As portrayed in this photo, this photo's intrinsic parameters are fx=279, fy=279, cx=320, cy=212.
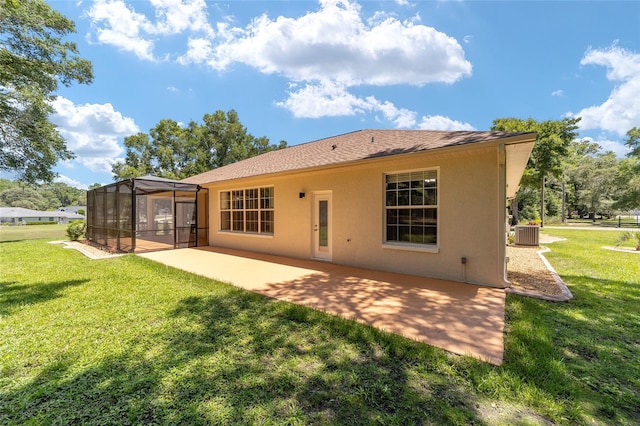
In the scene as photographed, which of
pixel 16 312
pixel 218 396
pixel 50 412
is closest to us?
pixel 50 412

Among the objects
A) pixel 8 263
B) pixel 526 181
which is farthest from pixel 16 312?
pixel 526 181

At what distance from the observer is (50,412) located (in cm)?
245

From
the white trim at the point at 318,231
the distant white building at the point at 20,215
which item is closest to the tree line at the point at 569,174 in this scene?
the white trim at the point at 318,231

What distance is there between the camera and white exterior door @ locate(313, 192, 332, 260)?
30.9 feet

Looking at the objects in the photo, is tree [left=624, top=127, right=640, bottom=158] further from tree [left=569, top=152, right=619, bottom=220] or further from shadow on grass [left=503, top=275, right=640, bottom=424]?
shadow on grass [left=503, top=275, right=640, bottom=424]

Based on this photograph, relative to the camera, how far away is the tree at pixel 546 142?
72.4 feet

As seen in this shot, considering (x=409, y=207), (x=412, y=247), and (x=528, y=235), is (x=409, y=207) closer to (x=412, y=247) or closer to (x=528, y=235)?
(x=412, y=247)

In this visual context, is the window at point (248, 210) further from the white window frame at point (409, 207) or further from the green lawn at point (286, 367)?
the green lawn at point (286, 367)

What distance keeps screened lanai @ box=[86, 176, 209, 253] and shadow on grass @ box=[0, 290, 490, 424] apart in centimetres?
1040

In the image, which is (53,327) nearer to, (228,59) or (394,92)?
(228,59)

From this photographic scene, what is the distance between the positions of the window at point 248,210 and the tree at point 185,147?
68.5 feet

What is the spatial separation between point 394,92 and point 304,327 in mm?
16416

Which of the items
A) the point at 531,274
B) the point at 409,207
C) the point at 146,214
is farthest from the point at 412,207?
the point at 146,214

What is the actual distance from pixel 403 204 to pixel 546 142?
21.8 metres
